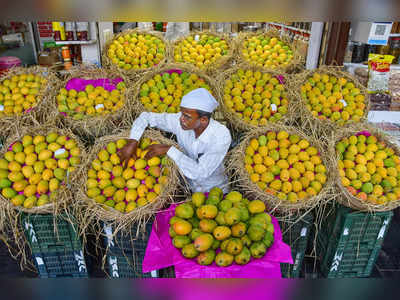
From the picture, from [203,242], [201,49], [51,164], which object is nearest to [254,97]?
[201,49]

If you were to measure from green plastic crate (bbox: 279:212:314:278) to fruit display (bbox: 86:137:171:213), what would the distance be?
3.39 ft

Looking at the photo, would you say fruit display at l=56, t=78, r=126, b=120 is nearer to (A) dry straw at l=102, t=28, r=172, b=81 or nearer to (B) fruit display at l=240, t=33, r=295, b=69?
(A) dry straw at l=102, t=28, r=172, b=81

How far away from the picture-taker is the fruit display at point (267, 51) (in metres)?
4.20

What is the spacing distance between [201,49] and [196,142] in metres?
2.32

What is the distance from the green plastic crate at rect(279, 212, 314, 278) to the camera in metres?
2.44

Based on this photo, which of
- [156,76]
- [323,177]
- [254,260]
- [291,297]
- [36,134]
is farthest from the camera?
[156,76]

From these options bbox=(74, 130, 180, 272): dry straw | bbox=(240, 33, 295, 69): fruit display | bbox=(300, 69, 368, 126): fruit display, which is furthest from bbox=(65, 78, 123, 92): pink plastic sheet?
bbox=(300, 69, 368, 126): fruit display

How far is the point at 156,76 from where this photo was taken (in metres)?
3.43

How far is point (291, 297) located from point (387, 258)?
11.6ft

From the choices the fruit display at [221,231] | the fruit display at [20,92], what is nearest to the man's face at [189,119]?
the fruit display at [221,231]

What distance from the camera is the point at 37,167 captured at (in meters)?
2.45

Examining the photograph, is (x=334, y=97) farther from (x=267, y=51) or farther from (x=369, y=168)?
(x=267, y=51)
